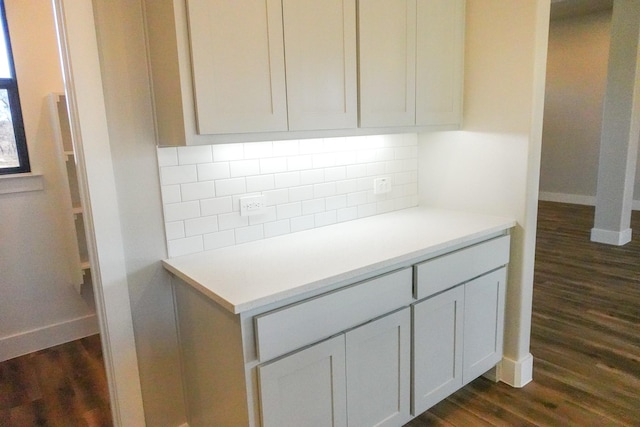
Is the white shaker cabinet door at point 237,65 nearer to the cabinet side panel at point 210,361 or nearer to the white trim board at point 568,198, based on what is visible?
the cabinet side panel at point 210,361

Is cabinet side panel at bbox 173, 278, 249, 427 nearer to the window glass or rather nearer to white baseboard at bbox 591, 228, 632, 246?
the window glass

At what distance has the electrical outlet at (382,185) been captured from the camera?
2471mm

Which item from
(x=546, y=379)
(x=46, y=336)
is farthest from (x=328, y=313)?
(x=46, y=336)

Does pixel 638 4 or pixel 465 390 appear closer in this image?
pixel 465 390

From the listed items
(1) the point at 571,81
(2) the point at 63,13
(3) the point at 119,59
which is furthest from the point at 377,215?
(1) the point at 571,81

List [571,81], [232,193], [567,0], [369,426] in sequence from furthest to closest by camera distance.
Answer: [571,81] < [567,0] < [232,193] < [369,426]

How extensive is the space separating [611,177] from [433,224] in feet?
12.1

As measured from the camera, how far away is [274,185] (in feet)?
6.80

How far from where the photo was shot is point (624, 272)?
401 centimetres

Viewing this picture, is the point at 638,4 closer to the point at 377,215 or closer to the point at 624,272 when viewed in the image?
the point at 624,272

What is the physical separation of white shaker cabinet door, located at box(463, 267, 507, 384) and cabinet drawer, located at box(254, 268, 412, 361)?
465 mm

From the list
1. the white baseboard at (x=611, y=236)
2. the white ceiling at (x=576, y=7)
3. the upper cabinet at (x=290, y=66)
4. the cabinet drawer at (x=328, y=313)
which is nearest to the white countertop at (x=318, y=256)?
the cabinet drawer at (x=328, y=313)

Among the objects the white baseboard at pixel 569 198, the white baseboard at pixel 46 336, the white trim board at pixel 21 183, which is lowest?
the white baseboard at pixel 46 336

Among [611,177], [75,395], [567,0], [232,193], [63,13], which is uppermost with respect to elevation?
[567,0]
